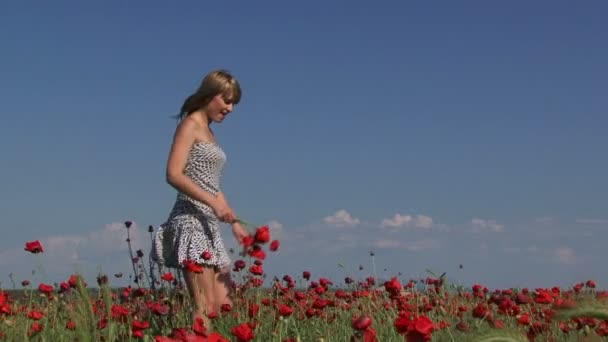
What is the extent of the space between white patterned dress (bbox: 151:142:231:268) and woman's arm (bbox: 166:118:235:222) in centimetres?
9

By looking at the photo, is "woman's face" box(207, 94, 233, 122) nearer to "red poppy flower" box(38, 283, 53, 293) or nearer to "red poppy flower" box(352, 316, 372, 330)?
"red poppy flower" box(38, 283, 53, 293)

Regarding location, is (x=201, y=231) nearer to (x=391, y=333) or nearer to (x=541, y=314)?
(x=391, y=333)

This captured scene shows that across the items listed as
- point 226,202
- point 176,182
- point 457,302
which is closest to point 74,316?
point 176,182

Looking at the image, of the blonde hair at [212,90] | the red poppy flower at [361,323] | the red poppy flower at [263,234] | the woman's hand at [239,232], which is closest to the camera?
the red poppy flower at [361,323]

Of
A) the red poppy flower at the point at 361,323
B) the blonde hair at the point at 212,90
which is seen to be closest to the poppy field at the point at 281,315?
the red poppy flower at the point at 361,323

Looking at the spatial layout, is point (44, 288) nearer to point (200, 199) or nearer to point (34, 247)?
point (34, 247)

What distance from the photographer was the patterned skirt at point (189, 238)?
5.15m

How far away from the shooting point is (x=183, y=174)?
5.12m

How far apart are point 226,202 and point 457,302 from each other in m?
2.16

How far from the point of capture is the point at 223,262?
17.2ft

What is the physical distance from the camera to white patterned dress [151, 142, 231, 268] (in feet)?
16.9

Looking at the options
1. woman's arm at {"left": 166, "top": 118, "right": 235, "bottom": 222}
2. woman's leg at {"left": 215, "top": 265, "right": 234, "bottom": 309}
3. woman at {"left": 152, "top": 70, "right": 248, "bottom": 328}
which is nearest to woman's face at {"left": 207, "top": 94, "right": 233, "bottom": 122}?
woman at {"left": 152, "top": 70, "right": 248, "bottom": 328}

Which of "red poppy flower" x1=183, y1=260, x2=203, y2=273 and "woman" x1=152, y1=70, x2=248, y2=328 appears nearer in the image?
"red poppy flower" x1=183, y1=260, x2=203, y2=273

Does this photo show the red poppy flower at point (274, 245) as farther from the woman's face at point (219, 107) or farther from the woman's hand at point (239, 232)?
the woman's face at point (219, 107)
